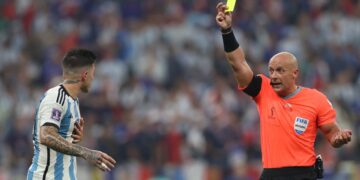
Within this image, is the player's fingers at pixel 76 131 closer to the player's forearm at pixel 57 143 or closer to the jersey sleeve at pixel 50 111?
the jersey sleeve at pixel 50 111

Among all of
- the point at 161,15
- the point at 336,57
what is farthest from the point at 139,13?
the point at 336,57

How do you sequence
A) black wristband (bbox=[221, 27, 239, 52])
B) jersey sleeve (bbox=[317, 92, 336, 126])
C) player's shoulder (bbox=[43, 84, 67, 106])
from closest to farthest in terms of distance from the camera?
player's shoulder (bbox=[43, 84, 67, 106])
black wristband (bbox=[221, 27, 239, 52])
jersey sleeve (bbox=[317, 92, 336, 126])

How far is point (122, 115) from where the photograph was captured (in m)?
19.0

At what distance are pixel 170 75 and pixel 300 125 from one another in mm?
10584

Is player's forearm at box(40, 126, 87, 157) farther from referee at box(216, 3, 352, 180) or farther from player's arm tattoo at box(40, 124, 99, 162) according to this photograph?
referee at box(216, 3, 352, 180)

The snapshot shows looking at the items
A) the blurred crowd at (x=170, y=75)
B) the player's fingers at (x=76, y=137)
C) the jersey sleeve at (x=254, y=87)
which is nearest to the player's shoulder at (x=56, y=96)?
the player's fingers at (x=76, y=137)

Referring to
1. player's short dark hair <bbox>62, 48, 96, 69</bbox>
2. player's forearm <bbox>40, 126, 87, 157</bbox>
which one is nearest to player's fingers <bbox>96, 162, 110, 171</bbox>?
player's forearm <bbox>40, 126, 87, 157</bbox>

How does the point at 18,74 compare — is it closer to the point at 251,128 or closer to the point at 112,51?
the point at 112,51

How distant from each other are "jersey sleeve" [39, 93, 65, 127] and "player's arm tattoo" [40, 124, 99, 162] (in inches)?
2.1

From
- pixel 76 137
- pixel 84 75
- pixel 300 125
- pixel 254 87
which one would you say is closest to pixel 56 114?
pixel 76 137

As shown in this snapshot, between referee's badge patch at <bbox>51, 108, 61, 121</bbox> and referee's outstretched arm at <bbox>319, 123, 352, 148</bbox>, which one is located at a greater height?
referee's badge patch at <bbox>51, 108, 61, 121</bbox>

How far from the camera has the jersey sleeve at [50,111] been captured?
880 centimetres

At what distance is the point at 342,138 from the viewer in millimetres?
9016

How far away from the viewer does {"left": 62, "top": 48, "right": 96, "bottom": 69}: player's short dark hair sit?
9.14 meters
